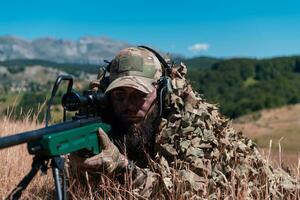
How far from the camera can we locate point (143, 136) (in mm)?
4043

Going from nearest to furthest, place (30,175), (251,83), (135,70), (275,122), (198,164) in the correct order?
(30,175) → (198,164) → (135,70) → (275,122) → (251,83)

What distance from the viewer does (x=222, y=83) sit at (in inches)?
5207

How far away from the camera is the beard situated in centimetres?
399

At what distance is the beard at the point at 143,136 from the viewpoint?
3.99m

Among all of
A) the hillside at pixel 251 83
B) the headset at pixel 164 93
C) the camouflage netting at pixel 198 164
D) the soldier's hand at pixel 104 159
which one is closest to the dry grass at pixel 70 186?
the camouflage netting at pixel 198 164

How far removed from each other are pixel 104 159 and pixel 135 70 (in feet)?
3.07

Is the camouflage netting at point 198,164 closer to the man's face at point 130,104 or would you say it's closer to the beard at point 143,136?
the beard at point 143,136

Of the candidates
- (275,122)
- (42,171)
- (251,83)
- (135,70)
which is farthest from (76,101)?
(251,83)

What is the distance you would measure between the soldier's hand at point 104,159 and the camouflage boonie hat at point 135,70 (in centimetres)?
60

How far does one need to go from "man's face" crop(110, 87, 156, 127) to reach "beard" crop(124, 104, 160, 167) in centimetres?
6

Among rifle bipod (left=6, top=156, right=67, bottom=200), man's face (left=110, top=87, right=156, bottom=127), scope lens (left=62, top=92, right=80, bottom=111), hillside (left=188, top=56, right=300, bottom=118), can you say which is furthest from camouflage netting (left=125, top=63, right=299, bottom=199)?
hillside (left=188, top=56, right=300, bottom=118)

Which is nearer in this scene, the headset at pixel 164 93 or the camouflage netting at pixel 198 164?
the camouflage netting at pixel 198 164

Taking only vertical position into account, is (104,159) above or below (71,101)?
below

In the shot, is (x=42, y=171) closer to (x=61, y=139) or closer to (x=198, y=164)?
(x=61, y=139)
